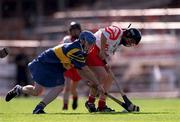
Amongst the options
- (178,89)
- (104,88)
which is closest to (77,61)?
(104,88)

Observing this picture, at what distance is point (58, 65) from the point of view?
14156 millimetres

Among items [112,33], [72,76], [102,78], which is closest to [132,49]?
[72,76]

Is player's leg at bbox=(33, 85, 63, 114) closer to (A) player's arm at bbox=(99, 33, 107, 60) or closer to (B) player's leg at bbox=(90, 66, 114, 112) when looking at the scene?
(B) player's leg at bbox=(90, 66, 114, 112)

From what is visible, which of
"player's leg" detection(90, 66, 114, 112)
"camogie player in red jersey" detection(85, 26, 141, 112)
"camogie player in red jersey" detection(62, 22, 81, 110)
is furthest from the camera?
"camogie player in red jersey" detection(62, 22, 81, 110)

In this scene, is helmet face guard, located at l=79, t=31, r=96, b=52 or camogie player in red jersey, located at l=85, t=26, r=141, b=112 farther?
camogie player in red jersey, located at l=85, t=26, r=141, b=112

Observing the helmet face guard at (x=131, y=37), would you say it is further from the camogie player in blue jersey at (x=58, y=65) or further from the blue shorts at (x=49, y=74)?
the blue shorts at (x=49, y=74)

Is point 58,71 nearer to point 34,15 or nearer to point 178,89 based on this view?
point 178,89

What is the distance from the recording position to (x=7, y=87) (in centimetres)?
3114

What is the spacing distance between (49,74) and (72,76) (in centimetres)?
426

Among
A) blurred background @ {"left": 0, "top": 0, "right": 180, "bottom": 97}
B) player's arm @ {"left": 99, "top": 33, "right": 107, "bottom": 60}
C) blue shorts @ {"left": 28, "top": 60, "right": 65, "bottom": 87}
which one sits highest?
blurred background @ {"left": 0, "top": 0, "right": 180, "bottom": 97}

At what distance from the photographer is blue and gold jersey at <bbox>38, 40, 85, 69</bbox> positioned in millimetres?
13664

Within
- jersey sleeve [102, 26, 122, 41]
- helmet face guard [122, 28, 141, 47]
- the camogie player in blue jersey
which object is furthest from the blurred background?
the camogie player in blue jersey

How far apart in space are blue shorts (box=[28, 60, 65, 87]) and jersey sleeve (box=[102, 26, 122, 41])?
1037 millimetres

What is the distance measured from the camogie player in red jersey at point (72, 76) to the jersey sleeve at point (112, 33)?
114 inches
